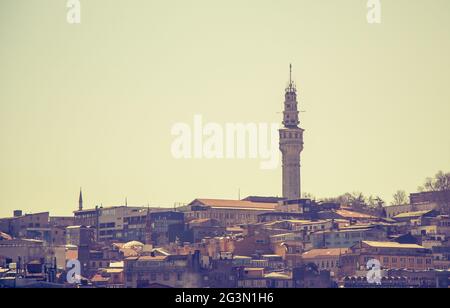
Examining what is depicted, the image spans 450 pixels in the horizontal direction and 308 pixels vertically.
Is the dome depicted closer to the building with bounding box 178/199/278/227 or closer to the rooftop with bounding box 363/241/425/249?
the building with bounding box 178/199/278/227

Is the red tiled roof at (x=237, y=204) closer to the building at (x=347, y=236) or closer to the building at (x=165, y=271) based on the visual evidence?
the building at (x=347, y=236)

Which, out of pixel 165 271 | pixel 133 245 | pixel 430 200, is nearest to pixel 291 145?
pixel 430 200

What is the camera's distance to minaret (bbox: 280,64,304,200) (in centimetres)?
17575

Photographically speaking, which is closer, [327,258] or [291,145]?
[327,258]

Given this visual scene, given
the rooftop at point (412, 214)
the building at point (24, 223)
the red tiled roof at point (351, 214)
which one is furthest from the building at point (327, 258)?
the building at point (24, 223)

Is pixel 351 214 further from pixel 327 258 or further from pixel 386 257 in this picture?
pixel 386 257

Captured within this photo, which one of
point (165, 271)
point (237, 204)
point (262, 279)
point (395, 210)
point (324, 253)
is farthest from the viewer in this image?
point (395, 210)

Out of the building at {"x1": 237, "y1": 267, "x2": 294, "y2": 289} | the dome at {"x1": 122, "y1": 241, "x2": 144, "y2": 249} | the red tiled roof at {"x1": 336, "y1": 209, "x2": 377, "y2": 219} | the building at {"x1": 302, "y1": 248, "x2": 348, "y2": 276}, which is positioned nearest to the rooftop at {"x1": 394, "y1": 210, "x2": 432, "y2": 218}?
the red tiled roof at {"x1": 336, "y1": 209, "x2": 377, "y2": 219}

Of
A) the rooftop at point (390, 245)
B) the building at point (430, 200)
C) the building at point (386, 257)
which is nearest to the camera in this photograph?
the building at point (386, 257)

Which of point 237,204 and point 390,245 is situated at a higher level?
point 237,204

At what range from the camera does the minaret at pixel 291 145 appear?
6919 inches

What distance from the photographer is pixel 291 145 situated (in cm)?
18000
